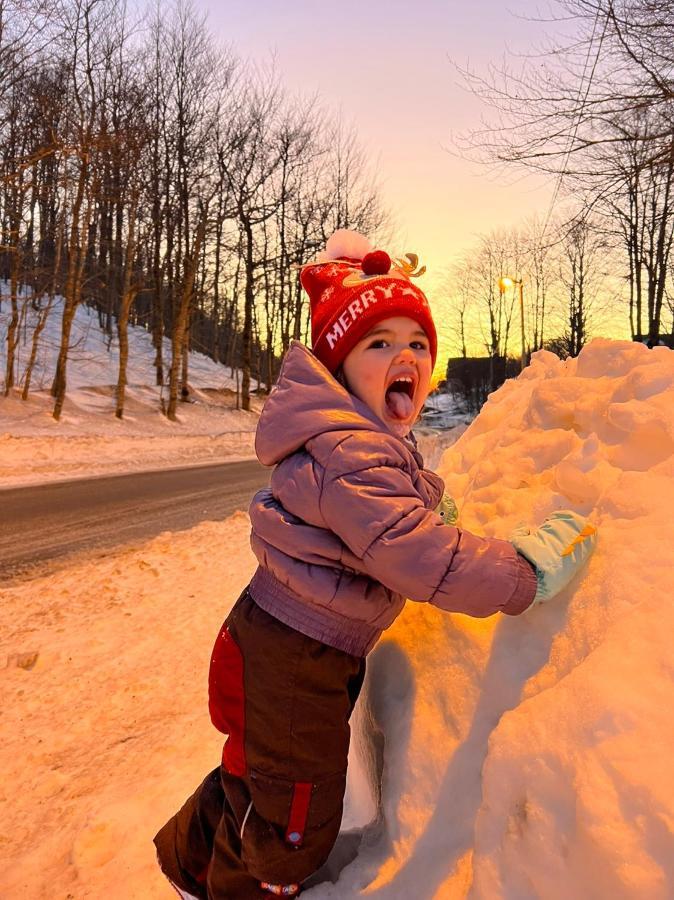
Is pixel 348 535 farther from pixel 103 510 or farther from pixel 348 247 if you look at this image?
pixel 103 510

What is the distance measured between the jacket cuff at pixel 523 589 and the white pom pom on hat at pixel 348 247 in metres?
1.20

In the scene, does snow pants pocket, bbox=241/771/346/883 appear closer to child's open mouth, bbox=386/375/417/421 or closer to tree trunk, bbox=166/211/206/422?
child's open mouth, bbox=386/375/417/421

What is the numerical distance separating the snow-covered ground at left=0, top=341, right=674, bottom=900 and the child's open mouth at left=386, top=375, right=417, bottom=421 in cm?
56

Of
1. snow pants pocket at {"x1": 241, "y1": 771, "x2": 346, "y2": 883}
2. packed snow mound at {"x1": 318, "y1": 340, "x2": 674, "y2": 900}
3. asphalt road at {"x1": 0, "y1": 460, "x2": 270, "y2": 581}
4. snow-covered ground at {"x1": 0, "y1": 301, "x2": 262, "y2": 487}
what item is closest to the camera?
packed snow mound at {"x1": 318, "y1": 340, "x2": 674, "y2": 900}

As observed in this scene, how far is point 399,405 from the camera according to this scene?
1.75 metres

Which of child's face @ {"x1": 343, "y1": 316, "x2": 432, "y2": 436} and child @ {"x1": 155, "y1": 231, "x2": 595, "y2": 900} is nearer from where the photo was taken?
child @ {"x1": 155, "y1": 231, "x2": 595, "y2": 900}

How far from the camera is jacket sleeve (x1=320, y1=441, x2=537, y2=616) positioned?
1.40 metres

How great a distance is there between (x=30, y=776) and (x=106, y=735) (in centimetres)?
38

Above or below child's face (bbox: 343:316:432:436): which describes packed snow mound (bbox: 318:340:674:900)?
below

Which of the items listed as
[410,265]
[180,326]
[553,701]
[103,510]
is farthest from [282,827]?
[180,326]

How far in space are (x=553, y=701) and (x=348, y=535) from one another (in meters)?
0.56

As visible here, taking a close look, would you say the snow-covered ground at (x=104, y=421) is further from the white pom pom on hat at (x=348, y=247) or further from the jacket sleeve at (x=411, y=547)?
the jacket sleeve at (x=411, y=547)

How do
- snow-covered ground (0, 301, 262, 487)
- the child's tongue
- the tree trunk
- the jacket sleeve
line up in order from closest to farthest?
the jacket sleeve < the child's tongue < snow-covered ground (0, 301, 262, 487) < the tree trunk

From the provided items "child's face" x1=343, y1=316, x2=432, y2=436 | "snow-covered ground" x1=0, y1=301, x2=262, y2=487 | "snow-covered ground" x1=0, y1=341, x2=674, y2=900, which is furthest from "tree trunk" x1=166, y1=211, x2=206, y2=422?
"child's face" x1=343, y1=316, x2=432, y2=436
